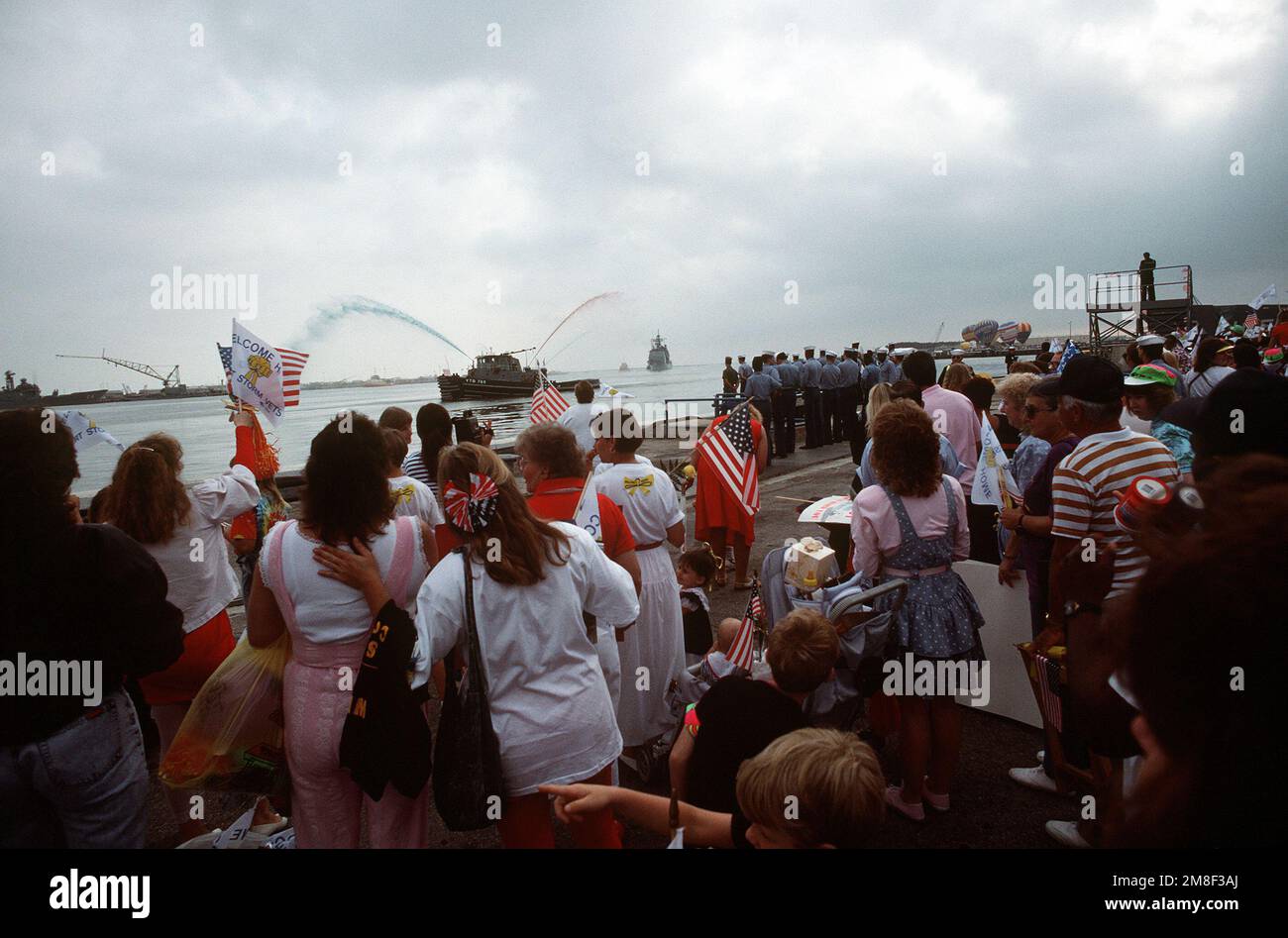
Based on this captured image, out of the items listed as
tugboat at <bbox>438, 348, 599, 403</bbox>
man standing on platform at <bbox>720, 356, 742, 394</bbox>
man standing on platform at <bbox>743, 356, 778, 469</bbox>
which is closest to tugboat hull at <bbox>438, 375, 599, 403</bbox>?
tugboat at <bbox>438, 348, 599, 403</bbox>

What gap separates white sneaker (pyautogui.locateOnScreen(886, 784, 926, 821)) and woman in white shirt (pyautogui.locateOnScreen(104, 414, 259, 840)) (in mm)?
3355

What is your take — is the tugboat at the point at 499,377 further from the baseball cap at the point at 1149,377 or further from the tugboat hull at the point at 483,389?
the baseball cap at the point at 1149,377

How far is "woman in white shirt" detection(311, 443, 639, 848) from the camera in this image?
2.26m

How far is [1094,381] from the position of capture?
10.2 feet

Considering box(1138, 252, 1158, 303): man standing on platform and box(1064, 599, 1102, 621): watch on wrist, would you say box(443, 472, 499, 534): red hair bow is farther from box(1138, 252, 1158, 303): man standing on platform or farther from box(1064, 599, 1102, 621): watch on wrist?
box(1138, 252, 1158, 303): man standing on platform

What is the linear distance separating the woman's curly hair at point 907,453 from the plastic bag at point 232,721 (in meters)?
2.68

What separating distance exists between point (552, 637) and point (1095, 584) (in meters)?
2.25

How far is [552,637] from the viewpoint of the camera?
90.9 inches

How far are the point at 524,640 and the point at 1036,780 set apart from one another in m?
2.90

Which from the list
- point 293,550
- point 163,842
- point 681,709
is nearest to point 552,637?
point 293,550

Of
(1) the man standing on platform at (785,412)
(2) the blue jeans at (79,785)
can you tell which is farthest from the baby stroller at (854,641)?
(1) the man standing on platform at (785,412)

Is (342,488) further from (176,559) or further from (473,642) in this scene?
(176,559)

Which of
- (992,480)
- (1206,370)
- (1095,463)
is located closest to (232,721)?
(1095,463)
